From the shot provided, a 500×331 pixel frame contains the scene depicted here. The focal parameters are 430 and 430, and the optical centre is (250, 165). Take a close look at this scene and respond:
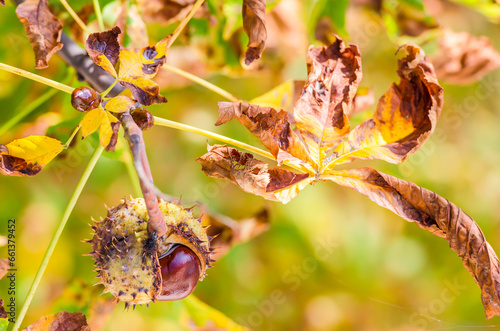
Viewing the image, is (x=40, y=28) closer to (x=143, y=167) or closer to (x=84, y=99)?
(x=84, y=99)

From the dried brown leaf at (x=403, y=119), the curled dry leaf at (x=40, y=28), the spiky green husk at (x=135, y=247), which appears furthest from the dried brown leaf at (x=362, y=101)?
the curled dry leaf at (x=40, y=28)

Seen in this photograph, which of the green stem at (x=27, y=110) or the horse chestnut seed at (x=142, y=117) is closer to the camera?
the horse chestnut seed at (x=142, y=117)

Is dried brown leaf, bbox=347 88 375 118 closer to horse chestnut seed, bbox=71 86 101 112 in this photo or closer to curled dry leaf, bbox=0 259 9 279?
horse chestnut seed, bbox=71 86 101 112

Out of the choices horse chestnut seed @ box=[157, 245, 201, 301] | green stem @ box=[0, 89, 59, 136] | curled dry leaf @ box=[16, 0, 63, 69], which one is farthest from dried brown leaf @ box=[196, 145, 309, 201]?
green stem @ box=[0, 89, 59, 136]

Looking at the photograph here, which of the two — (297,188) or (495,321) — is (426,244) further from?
(297,188)

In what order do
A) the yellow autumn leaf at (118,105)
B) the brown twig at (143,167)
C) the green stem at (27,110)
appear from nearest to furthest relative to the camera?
the brown twig at (143,167), the yellow autumn leaf at (118,105), the green stem at (27,110)

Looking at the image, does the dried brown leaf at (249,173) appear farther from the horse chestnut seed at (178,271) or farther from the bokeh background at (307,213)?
the bokeh background at (307,213)

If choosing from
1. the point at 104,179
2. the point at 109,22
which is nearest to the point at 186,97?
the point at 104,179
